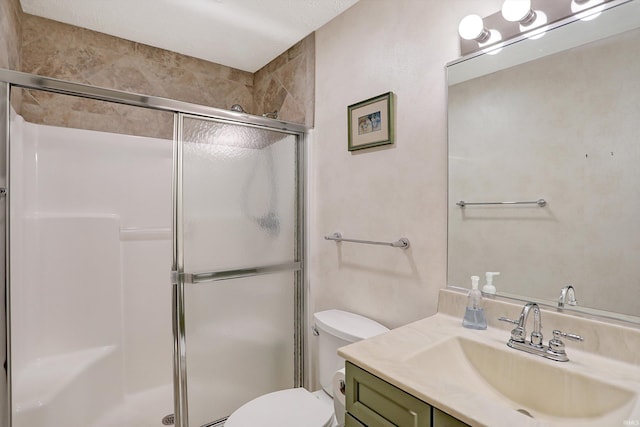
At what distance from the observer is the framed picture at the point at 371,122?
61.0 inches

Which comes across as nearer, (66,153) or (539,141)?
(539,141)

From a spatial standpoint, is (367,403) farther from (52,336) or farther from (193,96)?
(193,96)

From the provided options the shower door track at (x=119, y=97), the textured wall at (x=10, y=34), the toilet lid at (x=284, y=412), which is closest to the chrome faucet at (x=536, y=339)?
the toilet lid at (x=284, y=412)

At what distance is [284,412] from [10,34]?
2229mm

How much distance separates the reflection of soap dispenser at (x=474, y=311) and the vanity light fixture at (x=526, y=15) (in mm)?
880

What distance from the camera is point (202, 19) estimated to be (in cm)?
190

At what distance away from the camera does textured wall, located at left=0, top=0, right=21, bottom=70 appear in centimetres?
147

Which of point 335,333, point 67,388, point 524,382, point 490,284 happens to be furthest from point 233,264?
point 524,382

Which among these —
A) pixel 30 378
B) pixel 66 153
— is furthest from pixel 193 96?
pixel 30 378

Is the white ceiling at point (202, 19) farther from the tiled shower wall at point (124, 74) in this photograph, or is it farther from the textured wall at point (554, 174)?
the textured wall at point (554, 174)

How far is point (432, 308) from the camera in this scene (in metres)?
1.40

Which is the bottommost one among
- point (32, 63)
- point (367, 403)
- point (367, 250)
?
point (367, 403)

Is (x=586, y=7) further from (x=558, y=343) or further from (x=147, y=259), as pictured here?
(x=147, y=259)

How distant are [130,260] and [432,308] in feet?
6.45
